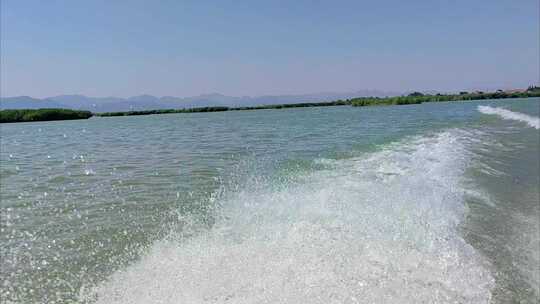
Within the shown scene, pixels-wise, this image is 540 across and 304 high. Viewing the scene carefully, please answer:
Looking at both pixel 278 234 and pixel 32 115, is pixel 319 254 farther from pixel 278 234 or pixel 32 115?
pixel 32 115

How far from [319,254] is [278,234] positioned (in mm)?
843

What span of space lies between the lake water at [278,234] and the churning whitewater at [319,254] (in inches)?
0.8

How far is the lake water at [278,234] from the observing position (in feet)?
12.0

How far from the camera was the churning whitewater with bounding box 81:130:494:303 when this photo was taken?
3.52m

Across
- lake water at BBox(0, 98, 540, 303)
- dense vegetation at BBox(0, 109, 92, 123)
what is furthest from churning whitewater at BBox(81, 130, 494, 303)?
dense vegetation at BBox(0, 109, 92, 123)

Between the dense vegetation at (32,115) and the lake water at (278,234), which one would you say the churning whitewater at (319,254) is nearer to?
the lake water at (278,234)

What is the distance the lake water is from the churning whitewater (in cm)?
2

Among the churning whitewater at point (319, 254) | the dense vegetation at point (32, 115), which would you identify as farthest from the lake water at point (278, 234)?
the dense vegetation at point (32, 115)

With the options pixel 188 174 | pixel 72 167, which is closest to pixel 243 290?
pixel 188 174

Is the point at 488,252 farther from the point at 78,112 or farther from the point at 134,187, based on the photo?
the point at 78,112

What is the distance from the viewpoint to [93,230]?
5520 mm

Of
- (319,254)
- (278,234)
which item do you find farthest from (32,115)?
(319,254)

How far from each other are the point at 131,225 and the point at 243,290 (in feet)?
9.45

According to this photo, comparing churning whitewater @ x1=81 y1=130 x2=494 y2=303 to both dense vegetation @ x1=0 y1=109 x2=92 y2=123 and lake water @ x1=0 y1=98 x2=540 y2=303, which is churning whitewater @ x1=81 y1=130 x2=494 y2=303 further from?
dense vegetation @ x1=0 y1=109 x2=92 y2=123
